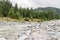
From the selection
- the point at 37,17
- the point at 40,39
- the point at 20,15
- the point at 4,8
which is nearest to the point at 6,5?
the point at 4,8

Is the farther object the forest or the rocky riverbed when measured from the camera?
the forest

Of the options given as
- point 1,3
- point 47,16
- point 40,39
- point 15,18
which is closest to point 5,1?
point 1,3

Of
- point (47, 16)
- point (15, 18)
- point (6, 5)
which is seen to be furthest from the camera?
point (47, 16)

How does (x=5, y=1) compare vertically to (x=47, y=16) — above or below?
above

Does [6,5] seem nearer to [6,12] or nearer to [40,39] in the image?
[6,12]

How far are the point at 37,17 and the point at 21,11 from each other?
575 centimetres

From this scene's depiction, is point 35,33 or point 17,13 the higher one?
point 35,33

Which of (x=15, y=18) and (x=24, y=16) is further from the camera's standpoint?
(x=24, y=16)

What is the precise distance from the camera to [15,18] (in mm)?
56812

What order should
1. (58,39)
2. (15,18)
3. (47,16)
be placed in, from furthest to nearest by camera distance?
(47,16) < (15,18) < (58,39)

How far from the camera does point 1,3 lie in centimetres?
A: 6400

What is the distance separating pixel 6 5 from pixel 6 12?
12.9 feet

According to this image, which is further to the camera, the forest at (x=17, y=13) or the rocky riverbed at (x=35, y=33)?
the forest at (x=17, y=13)

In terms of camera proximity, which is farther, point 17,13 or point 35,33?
point 17,13
